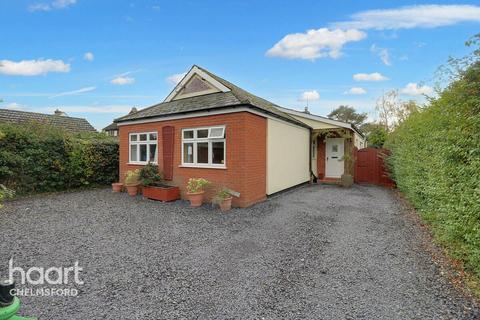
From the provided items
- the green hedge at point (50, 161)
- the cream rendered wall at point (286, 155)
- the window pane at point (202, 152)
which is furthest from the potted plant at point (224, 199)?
the green hedge at point (50, 161)

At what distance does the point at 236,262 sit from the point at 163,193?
5535 mm

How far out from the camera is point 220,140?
821 cm

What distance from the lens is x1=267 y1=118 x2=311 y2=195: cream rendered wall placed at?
9266mm

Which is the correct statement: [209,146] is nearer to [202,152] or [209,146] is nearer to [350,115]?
[202,152]

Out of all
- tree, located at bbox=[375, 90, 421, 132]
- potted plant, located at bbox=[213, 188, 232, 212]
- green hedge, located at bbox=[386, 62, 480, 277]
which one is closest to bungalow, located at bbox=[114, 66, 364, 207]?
potted plant, located at bbox=[213, 188, 232, 212]

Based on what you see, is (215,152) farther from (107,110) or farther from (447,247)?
(107,110)

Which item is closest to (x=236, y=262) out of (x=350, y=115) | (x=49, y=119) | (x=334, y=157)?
(x=334, y=157)

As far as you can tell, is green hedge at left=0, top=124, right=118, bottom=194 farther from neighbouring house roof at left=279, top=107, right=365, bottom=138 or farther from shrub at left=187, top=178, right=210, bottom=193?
neighbouring house roof at left=279, top=107, right=365, bottom=138

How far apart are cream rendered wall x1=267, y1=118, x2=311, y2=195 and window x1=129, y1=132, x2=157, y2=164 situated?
4.87m

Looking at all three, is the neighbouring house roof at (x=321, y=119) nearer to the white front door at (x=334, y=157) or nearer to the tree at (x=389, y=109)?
the white front door at (x=334, y=157)

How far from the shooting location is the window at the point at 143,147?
10.3m

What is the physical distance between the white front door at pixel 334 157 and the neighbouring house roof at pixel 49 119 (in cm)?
1758

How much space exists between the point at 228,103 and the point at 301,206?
417 cm

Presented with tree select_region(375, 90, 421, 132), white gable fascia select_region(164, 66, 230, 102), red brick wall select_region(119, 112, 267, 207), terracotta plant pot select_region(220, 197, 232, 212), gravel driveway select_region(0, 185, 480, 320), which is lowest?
gravel driveway select_region(0, 185, 480, 320)
